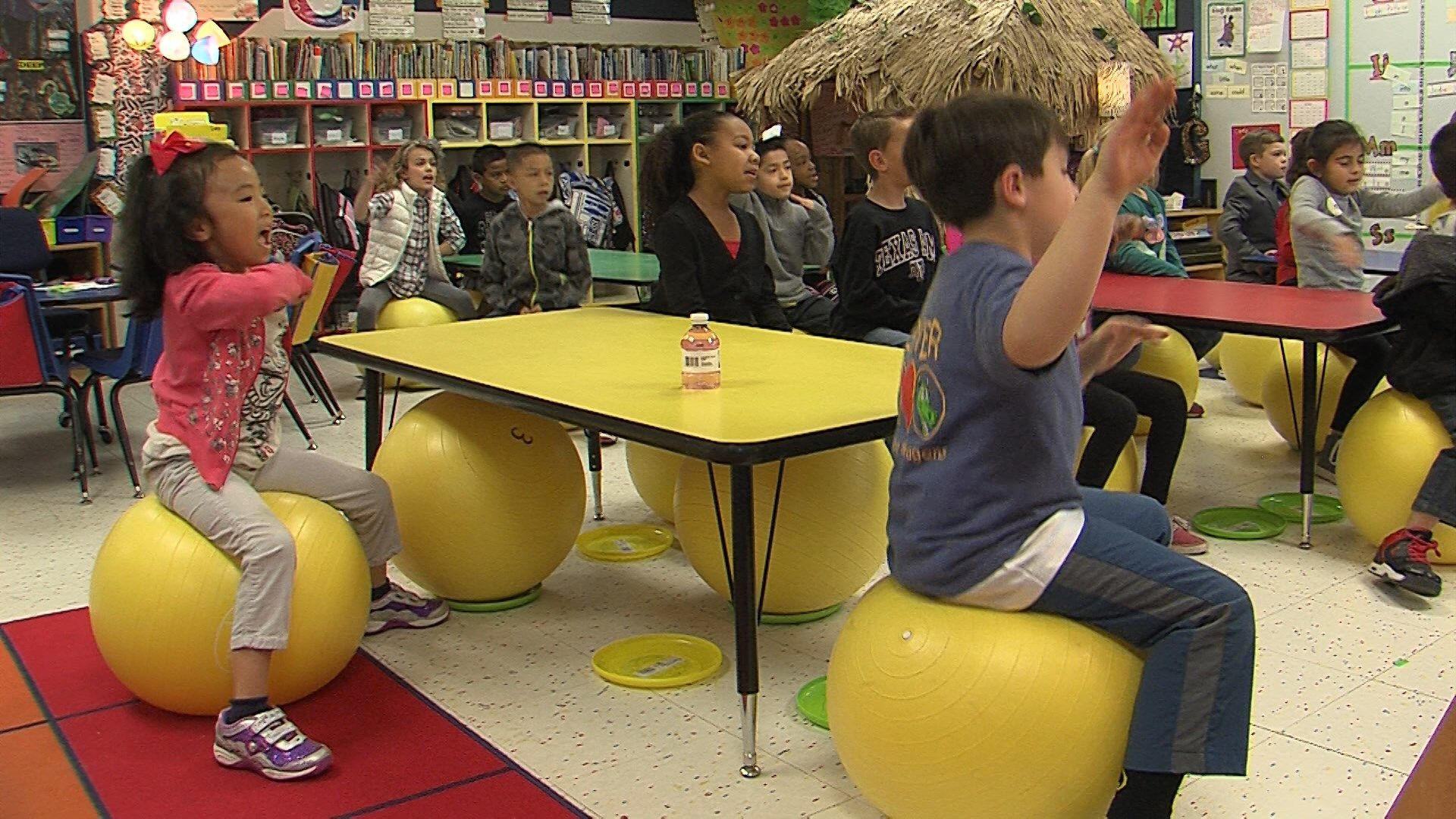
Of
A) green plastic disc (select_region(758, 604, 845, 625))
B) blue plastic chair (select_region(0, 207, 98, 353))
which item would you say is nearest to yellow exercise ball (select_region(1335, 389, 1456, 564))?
green plastic disc (select_region(758, 604, 845, 625))

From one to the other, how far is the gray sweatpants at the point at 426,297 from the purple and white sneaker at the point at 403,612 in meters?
3.26

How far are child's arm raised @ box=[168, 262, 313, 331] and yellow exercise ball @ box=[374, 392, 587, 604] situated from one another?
27.9 inches

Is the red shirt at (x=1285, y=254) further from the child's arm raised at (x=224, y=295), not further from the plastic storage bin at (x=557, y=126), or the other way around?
the plastic storage bin at (x=557, y=126)

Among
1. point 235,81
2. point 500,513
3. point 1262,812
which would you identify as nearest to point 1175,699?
point 1262,812

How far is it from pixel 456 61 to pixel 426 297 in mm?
2632

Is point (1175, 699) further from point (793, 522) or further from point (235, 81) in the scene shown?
point (235, 81)

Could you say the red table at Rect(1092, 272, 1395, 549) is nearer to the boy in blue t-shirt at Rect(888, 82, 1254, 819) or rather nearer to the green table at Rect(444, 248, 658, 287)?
the boy in blue t-shirt at Rect(888, 82, 1254, 819)

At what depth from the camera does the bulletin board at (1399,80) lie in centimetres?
707

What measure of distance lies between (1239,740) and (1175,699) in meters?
0.11

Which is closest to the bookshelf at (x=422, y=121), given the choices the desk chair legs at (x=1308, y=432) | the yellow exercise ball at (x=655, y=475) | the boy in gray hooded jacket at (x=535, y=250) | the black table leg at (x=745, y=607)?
the boy in gray hooded jacket at (x=535, y=250)

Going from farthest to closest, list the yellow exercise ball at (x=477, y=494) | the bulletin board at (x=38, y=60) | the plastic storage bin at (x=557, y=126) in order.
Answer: the plastic storage bin at (x=557, y=126), the bulletin board at (x=38, y=60), the yellow exercise ball at (x=477, y=494)

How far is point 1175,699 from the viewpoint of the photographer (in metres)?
2.12

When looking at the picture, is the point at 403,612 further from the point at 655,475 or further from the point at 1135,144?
the point at 1135,144

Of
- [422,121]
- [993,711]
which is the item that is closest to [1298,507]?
[993,711]
